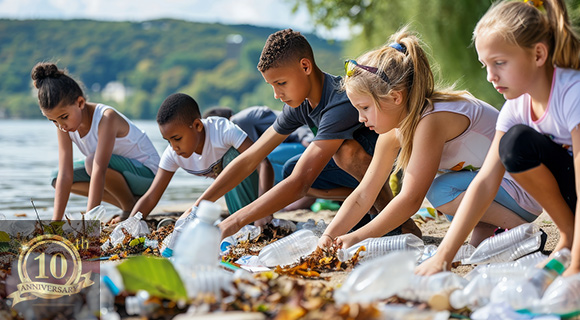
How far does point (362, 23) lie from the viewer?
21047mm

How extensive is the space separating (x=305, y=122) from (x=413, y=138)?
1.03 metres

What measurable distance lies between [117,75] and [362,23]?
5873 centimetres

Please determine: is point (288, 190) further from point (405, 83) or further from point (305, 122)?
point (405, 83)

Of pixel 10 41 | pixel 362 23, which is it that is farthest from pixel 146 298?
pixel 10 41

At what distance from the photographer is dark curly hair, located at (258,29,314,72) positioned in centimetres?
367

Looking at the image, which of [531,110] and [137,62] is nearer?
[531,110]

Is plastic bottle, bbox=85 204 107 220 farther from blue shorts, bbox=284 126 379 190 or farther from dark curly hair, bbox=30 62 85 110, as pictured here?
blue shorts, bbox=284 126 379 190

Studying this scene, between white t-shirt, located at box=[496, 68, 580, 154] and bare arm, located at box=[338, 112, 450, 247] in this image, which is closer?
white t-shirt, located at box=[496, 68, 580, 154]

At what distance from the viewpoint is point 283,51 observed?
3695mm

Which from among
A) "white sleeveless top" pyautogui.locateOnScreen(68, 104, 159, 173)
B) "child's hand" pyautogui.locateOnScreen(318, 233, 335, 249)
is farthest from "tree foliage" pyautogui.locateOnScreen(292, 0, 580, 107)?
"child's hand" pyautogui.locateOnScreen(318, 233, 335, 249)

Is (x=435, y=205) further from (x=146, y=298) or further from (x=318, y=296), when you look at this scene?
(x=146, y=298)

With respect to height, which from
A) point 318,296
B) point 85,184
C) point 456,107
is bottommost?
point 318,296

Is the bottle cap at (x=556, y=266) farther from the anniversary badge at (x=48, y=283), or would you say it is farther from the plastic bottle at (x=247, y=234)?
the plastic bottle at (x=247, y=234)

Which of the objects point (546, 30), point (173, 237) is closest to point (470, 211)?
point (546, 30)
